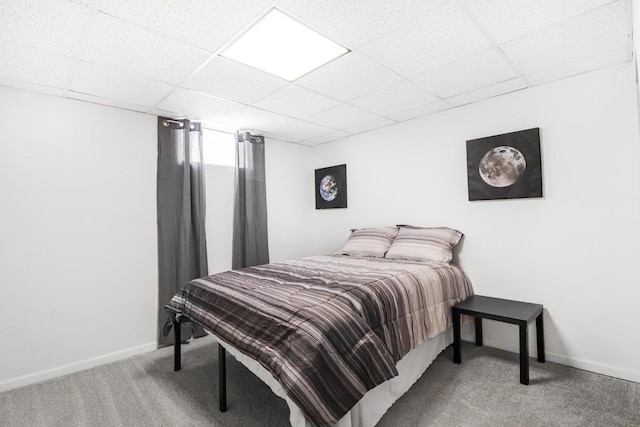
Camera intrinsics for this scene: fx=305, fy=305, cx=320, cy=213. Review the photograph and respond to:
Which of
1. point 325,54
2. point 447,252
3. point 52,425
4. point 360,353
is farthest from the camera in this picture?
point 447,252

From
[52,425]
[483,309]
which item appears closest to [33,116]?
[52,425]

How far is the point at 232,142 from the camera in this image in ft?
12.4

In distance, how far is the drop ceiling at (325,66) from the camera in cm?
161

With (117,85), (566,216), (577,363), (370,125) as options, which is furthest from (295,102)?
(577,363)

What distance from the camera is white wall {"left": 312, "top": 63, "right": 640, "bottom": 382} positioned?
2217 mm

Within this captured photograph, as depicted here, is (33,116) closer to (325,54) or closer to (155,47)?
(155,47)

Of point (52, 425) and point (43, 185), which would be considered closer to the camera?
point (52, 425)

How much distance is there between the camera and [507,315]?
2270 mm

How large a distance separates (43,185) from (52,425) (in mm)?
1771

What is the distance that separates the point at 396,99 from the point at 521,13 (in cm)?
124

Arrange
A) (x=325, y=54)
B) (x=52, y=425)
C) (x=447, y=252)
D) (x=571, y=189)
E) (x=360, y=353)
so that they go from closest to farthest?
(x=360, y=353) < (x=52, y=425) < (x=325, y=54) < (x=571, y=189) < (x=447, y=252)

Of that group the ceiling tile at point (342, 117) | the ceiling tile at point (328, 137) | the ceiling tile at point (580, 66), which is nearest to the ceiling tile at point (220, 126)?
the ceiling tile at point (342, 117)

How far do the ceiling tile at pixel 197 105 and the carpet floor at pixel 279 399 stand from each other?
2.31m

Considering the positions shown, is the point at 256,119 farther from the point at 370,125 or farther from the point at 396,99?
the point at 396,99
